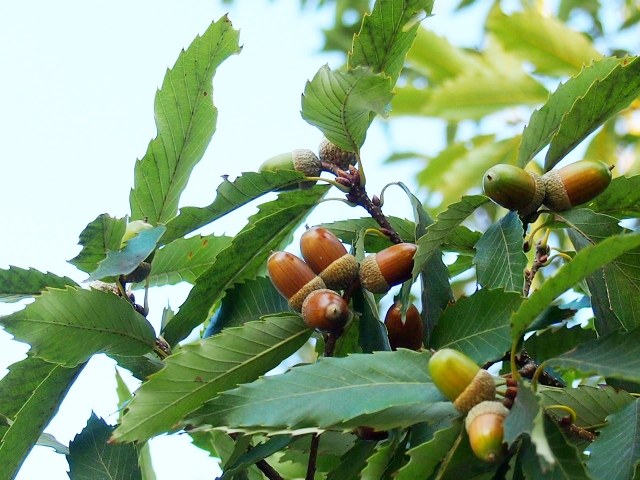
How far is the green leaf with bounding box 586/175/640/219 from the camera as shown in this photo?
108cm

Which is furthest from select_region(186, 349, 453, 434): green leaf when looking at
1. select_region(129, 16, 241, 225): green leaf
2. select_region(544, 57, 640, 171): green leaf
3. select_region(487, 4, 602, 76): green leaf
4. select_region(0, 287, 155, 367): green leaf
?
select_region(487, 4, 602, 76): green leaf

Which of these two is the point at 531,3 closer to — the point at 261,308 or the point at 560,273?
the point at 261,308

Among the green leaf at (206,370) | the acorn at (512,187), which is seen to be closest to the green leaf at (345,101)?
the acorn at (512,187)

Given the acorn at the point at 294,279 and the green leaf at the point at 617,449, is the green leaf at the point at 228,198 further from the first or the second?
the green leaf at the point at 617,449

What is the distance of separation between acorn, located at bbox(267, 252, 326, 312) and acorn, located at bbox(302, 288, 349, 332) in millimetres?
33

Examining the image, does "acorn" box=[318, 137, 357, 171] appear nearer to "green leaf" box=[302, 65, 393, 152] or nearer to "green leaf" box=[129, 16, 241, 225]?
"green leaf" box=[302, 65, 393, 152]

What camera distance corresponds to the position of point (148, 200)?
1.25 m

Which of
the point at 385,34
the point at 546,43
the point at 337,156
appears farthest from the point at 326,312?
the point at 546,43

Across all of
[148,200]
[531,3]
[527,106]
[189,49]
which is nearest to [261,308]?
[148,200]

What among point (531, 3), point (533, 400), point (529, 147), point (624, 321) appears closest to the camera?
point (533, 400)

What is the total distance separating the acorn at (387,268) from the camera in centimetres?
99

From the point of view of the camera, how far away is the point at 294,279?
102 centimetres

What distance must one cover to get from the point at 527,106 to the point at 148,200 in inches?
52.1

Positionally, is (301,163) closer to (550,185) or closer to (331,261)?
(331,261)
